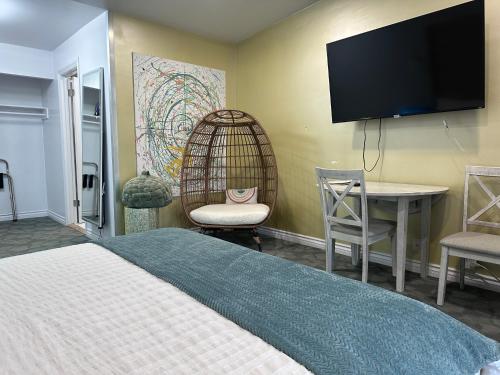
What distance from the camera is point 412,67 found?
2428 millimetres

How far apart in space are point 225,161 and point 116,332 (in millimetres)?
3438

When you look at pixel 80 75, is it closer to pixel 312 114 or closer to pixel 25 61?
pixel 25 61

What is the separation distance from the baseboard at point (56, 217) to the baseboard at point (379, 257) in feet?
8.90

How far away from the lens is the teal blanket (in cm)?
67

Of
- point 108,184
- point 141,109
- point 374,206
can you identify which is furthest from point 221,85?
point 374,206

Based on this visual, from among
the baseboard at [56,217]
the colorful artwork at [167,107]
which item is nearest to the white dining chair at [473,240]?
the colorful artwork at [167,107]

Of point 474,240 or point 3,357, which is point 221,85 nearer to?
point 474,240

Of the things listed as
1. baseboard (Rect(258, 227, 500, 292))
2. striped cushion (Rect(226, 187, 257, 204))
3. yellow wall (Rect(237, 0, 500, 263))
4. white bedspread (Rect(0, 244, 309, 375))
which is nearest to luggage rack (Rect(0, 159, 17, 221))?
striped cushion (Rect(226, 187, 257, 204))

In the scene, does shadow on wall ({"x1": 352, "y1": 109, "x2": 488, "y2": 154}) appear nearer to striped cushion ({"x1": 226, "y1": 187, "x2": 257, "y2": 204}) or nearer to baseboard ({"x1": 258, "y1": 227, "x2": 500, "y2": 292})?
baseboard ({"x1": 258, "y1": 227, "x2": 500, "y2": 292})

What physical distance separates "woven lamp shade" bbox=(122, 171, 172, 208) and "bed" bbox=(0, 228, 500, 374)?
6.27 feet

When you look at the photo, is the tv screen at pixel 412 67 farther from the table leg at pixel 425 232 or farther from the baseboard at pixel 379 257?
the baseboard at pixel 379 257

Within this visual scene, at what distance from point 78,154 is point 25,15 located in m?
1.65

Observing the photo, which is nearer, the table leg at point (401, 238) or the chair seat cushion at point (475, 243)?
the chair seat cushion at point (475, 243)

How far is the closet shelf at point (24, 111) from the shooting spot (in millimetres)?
4555
